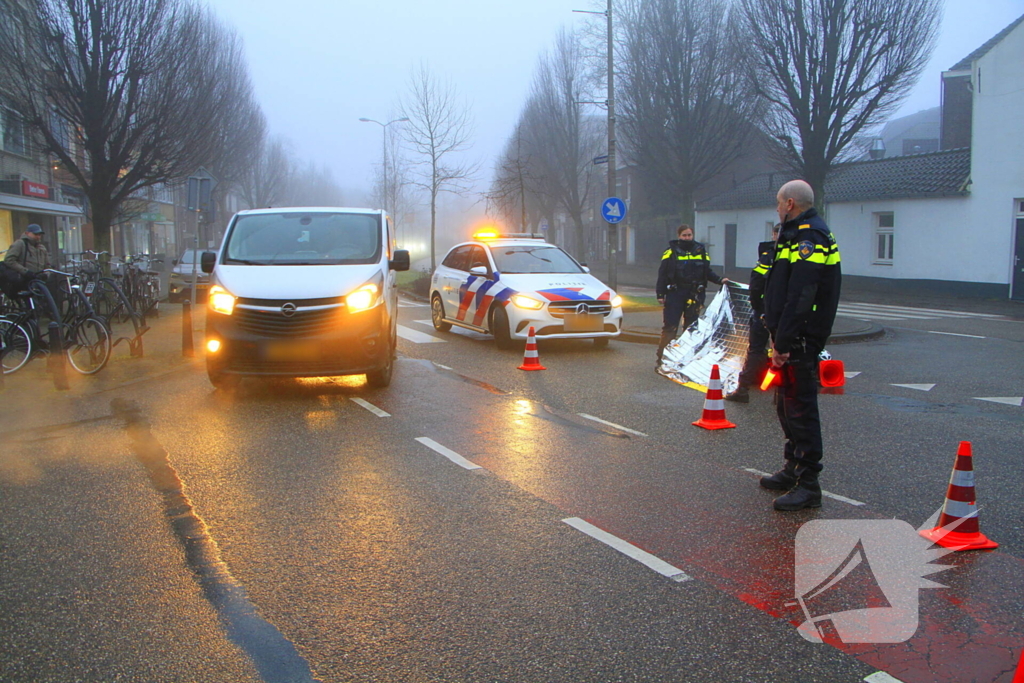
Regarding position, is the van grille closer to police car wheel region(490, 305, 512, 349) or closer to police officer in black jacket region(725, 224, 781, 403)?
police officer in black jacket region(725, 224, 781, 403)

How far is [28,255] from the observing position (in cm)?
1125

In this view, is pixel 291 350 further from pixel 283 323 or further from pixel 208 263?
pixel 208 263

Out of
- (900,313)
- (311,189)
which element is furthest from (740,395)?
(311,189)

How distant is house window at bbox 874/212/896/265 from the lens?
27906mm

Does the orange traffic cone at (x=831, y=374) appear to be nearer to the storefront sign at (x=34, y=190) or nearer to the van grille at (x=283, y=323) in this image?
the van grille at (x=283, y=323)

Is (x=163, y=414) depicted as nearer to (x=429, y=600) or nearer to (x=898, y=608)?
(x=429, y=600)

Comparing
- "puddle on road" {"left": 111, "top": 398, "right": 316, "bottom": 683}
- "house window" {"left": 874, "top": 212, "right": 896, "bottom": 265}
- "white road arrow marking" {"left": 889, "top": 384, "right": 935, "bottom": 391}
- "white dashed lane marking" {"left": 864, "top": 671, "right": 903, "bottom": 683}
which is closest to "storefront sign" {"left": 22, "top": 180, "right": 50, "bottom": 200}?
"puddle on road" {"left": 111, "top": 398, "right": 316, "bottom": 683}

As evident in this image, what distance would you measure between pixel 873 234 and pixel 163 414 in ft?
84.6

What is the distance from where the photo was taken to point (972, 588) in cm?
389

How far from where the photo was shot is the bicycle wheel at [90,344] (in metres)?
10.4

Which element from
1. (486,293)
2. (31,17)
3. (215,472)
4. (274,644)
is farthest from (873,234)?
(274,644)

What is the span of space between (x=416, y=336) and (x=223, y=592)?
440 inches

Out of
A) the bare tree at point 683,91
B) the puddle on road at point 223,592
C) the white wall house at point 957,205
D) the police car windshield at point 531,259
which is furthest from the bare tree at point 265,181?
the puddle on road at point 223,592

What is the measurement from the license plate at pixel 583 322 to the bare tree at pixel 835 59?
1558cm
